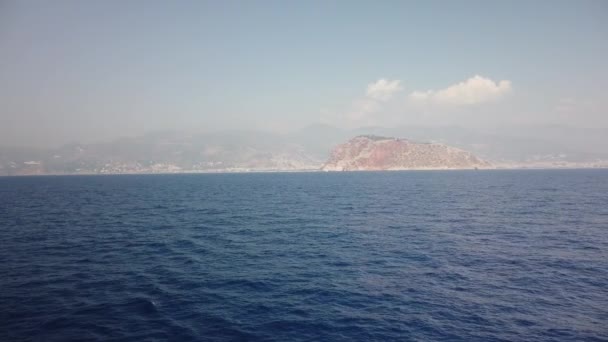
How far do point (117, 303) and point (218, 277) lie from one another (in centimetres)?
962

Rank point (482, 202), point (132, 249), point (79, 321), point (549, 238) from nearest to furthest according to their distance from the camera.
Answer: point (79, 321) < point (132, 249) < point (549, 238) < point (482, 202)

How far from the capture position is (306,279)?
35062 mm

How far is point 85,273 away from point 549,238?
63435 mm

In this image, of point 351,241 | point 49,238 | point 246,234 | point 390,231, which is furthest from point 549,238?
point 49,238

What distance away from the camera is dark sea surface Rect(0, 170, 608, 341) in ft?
80.9

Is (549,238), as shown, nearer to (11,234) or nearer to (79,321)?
(79,321)

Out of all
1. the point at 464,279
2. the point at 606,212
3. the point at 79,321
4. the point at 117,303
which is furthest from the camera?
the point at 606,212

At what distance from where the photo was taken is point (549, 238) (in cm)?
5153

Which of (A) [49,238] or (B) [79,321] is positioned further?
(A) [49,238]

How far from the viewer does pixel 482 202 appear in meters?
94.3

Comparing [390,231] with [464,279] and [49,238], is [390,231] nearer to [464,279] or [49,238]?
[464,279]

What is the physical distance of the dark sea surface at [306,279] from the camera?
2466 cm

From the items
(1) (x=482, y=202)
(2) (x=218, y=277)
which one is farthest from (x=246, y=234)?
(1) (x=482, y=202)

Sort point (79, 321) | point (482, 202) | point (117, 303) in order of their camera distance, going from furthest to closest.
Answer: point (482, 202), point (117, 303), point (79, 321)
